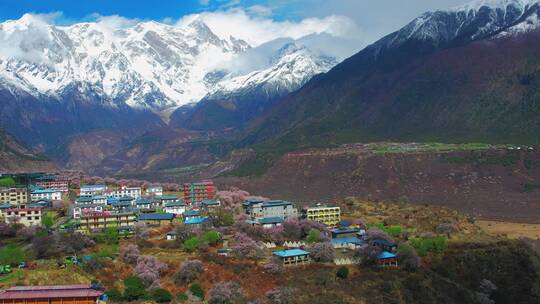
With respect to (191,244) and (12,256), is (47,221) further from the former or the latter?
(191,244)

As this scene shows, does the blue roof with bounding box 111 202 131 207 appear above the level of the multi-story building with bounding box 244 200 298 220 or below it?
above

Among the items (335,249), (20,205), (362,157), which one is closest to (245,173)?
(362,157)

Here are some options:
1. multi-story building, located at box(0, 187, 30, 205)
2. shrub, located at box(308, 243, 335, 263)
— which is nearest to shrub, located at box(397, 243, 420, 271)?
shrub, located at box(308, 243, 335, 263)

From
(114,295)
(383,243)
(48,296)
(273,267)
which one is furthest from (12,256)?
(383,243)

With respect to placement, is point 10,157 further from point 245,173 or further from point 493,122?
point 493,122

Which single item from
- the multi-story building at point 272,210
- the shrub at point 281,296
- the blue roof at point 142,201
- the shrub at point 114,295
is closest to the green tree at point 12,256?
the shrub at point 114,295

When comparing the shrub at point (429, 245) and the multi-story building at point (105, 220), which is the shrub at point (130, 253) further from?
the shrub at point (429, 245)

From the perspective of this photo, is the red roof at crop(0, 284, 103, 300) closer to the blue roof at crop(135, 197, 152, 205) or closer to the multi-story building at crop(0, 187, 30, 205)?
the blue roof at crop(135, 197, 152, 205)
